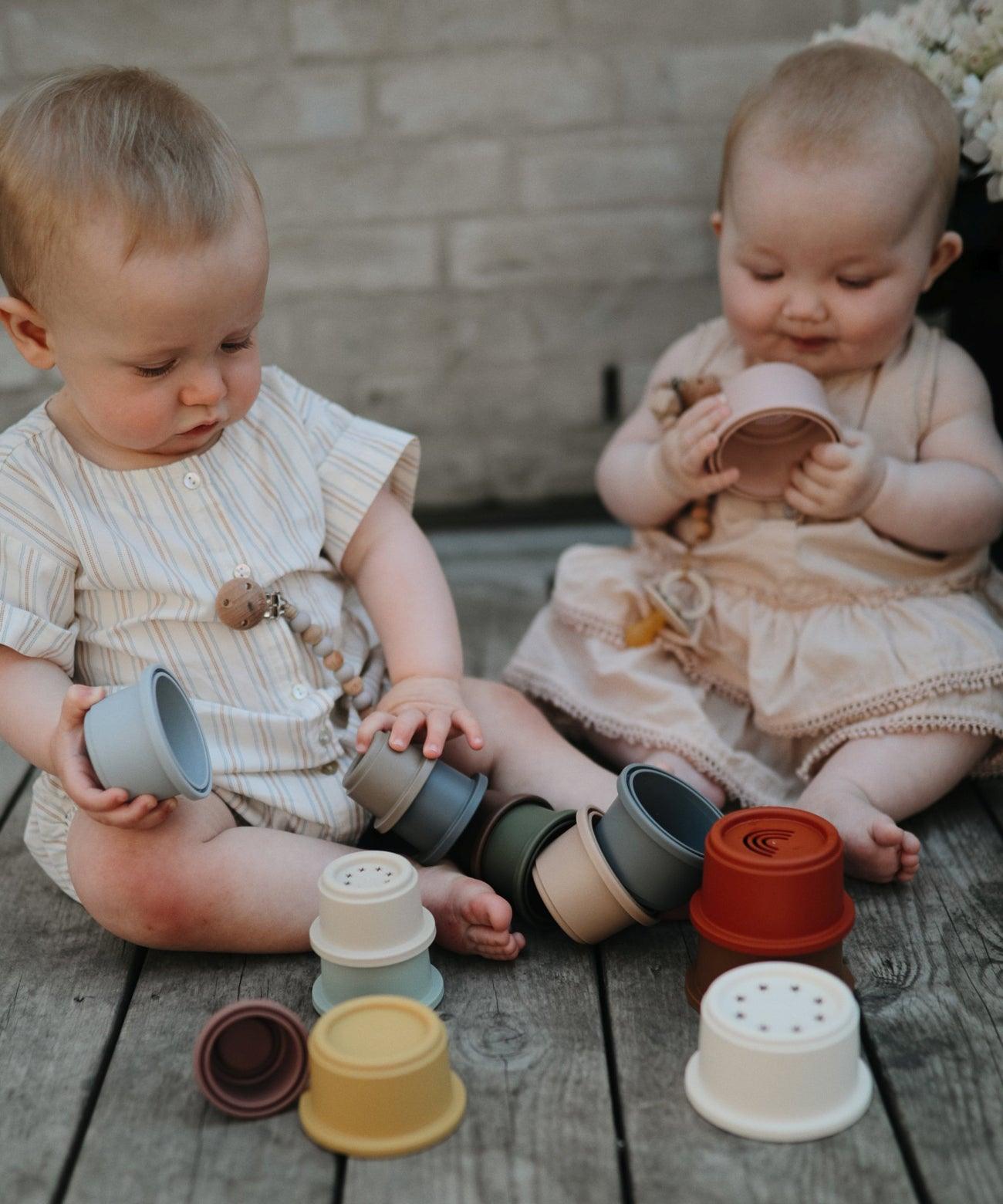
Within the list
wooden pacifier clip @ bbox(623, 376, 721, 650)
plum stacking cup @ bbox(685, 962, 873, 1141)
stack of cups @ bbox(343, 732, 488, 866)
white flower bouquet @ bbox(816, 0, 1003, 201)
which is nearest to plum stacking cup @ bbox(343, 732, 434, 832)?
stack of cups @ bbox(343, 732, 488, 866)

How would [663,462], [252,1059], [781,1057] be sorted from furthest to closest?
[663,462] → [252,1059] → [781,1057]

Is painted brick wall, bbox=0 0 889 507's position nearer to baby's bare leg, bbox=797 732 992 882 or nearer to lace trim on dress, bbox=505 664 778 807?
lace trim on dress, bbox=505 664 778 807

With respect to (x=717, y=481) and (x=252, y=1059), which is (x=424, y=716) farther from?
(x=717, y=481)

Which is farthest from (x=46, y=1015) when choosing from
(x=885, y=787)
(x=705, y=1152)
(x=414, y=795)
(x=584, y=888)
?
(x=885, y=787)

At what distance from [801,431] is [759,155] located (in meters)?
0.37

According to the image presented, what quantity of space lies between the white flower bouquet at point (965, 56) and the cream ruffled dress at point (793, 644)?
10.6 inches

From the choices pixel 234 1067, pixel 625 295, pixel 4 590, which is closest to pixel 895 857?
pixel 234 1067

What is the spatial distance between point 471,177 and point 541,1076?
6.35 feet

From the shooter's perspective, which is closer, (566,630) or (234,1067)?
(234,1067)

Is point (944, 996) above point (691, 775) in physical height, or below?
above

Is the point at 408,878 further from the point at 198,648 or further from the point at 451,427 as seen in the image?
the point at 451,427

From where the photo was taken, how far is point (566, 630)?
2.10m

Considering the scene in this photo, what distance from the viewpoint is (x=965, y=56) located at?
2.00 meters

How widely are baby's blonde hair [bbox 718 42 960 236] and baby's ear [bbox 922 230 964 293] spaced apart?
0.02 meters
